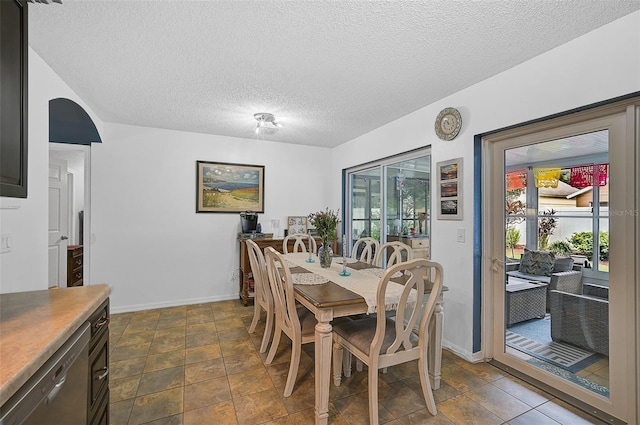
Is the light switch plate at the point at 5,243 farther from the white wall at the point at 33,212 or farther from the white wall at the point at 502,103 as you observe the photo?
the white wall at the point at 502,103

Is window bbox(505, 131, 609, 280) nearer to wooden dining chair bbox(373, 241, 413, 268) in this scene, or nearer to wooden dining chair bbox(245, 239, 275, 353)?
wooden dining chair bbox(373, 241, 413, 268)

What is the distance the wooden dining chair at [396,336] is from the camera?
1.71m

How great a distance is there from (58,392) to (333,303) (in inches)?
49.2

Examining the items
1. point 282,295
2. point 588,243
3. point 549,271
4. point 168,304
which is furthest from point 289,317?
point 168,304

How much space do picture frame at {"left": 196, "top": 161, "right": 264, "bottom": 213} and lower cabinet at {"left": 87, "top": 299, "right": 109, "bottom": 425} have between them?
2798 millimetres

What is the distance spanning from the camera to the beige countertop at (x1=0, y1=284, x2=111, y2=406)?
775 mm

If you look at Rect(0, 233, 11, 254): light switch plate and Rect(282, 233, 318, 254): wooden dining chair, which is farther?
Rect(282, 233, 318, 254): wooden dining chair

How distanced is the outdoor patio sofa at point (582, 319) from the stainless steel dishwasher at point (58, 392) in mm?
2892

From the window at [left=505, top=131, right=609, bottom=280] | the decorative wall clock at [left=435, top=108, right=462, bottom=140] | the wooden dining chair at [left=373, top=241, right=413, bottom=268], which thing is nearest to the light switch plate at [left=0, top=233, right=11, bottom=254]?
the wooden dining chair at [left=373, top=241, right=413, bottom=268]

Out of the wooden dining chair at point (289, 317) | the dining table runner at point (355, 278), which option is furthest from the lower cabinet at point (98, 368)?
the dining table runner at point (355, 278)

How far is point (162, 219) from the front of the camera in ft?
13.1

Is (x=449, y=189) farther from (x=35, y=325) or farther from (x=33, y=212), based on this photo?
(x=33, y=212)

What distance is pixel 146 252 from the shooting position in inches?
154

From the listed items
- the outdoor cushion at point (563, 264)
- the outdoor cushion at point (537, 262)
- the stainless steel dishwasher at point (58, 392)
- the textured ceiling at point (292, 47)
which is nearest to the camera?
the stainless steel dishwasher at point (58, 392)
